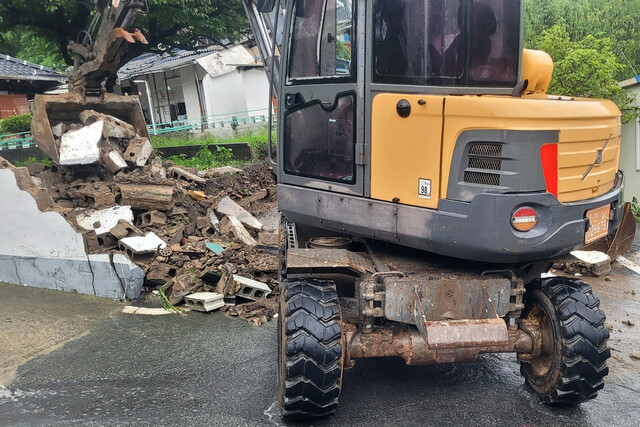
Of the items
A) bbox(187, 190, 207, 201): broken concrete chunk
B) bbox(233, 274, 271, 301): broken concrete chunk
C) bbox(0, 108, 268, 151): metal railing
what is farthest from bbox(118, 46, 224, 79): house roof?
bbox(233, 274, 271, 301): broken concrete chunk

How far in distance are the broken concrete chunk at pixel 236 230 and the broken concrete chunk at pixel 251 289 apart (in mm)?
1404

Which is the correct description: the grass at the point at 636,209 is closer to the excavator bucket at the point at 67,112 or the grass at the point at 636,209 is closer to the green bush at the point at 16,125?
the excavator bucket at the point at 67,112

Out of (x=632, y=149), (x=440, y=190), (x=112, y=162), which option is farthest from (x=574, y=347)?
(x=632, y=149)

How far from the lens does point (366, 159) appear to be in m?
3.62

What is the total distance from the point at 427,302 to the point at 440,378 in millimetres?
1124

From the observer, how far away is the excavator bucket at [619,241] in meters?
7.27

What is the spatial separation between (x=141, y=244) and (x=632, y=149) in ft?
32.2

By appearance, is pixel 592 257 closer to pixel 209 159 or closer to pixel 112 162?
pixel 112 162

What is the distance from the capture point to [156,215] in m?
7.58

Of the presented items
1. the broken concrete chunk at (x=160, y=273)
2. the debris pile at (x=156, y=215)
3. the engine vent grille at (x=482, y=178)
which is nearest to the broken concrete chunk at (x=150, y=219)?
the debris pile at (x=156, y=215)

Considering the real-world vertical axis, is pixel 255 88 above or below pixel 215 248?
above

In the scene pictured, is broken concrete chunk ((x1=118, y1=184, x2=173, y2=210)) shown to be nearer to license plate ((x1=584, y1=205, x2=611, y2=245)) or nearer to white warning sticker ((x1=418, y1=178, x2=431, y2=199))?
white warning sticker ((x1=418, y1=178, x2=431, y2=199))

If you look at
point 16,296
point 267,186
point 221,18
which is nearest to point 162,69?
point 221,18

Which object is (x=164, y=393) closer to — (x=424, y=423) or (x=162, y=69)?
(x=424, y=423)
